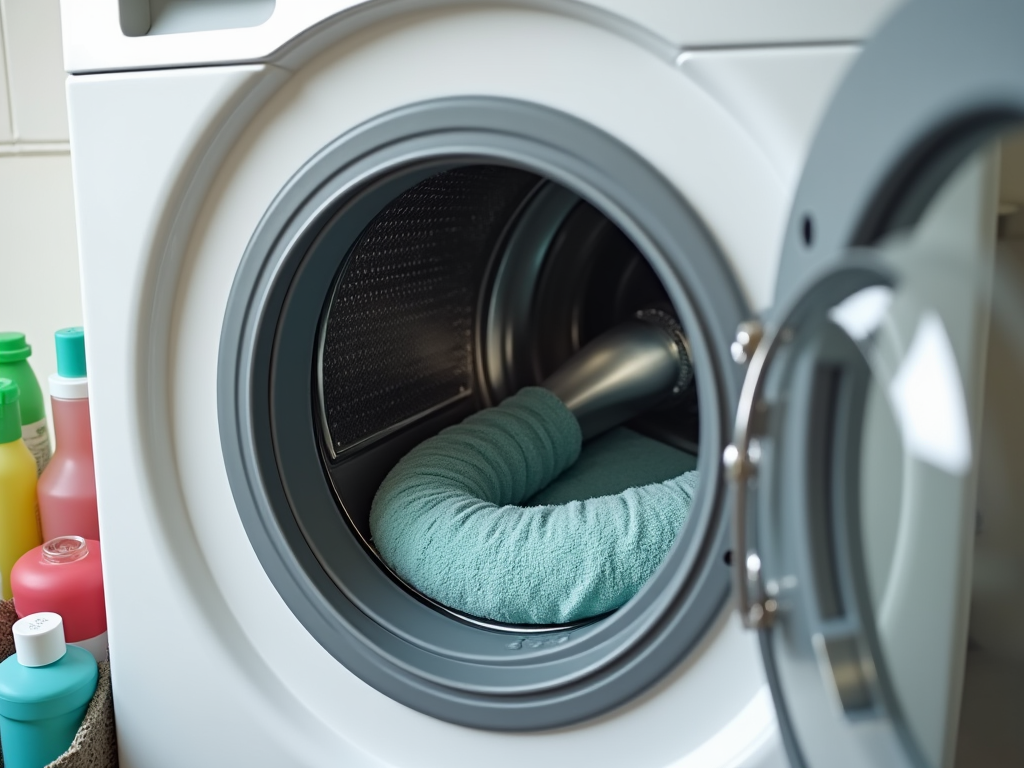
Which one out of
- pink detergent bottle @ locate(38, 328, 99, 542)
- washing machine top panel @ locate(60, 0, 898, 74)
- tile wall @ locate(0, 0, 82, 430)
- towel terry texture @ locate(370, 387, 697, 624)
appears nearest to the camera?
washing machine top panel @ locate(60, 0, 898, 74)

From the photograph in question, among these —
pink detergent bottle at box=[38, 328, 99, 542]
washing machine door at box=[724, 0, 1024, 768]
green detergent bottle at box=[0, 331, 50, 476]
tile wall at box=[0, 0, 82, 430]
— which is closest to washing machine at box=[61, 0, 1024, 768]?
washing machine door at box=[724, 0, 1024, 768]

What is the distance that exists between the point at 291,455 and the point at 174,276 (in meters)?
0.16

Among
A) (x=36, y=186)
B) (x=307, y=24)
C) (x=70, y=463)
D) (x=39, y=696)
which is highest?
(x=307, y=24)

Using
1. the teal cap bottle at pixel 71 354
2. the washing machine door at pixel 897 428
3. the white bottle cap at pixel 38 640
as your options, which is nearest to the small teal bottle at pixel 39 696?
the white bottle cap at pixel 38 640

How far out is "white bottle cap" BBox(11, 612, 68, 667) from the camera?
2.26ft

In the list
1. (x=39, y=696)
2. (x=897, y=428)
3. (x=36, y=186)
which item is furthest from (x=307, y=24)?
(x=36, y=186)

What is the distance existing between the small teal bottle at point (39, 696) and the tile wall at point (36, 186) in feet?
1.91

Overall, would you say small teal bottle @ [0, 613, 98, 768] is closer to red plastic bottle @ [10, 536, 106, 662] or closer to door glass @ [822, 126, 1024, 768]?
red plastic bottle @ [10, 536, 106, 662]

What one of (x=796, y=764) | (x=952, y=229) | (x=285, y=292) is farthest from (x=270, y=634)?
(x=952, y=229)

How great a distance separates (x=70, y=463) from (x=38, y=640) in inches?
8.1

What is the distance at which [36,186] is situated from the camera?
3.67ft

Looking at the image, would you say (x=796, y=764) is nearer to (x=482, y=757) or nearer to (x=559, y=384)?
(x=482, y=757)

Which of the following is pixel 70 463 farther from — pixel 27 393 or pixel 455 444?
pixel 455 444

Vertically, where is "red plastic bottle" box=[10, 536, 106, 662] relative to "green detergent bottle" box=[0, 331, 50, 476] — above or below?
below
